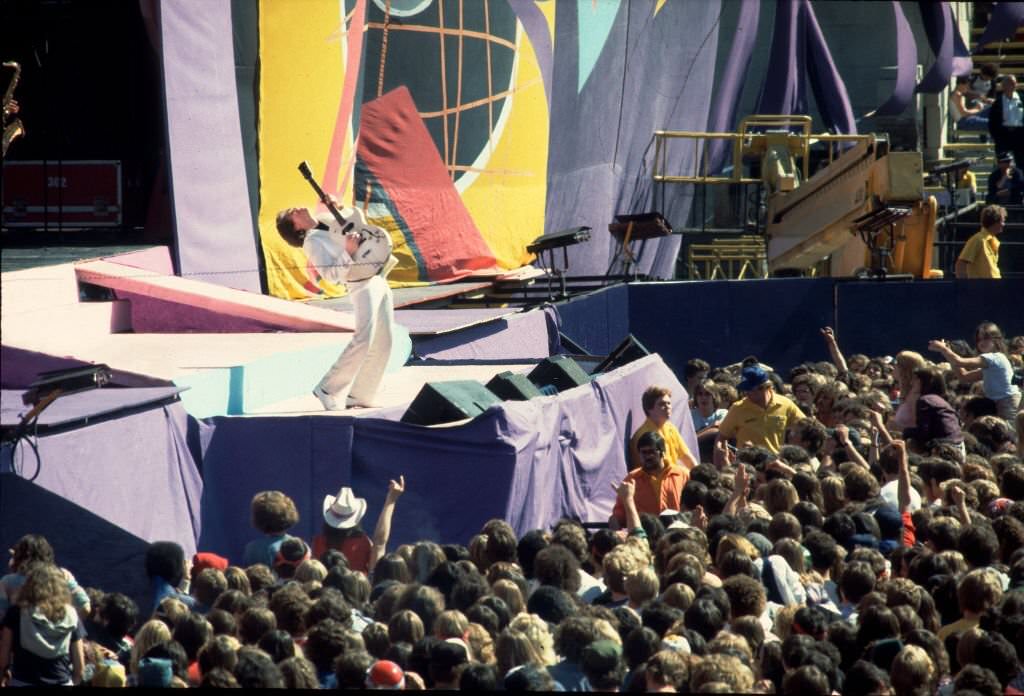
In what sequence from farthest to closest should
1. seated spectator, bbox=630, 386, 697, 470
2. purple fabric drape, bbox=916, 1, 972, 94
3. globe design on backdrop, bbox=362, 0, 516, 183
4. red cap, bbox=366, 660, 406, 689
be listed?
purple fabric drape, bbox=916, 1, 972, 94 < globe design on backdrop, bbox=362, 0, 516, 183 < seated spectator, bbox=630, 386, 697, 470 < red cap, bbox=366, 660, 406, 689

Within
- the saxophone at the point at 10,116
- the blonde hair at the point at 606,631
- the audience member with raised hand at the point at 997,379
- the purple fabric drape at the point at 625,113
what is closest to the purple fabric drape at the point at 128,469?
the blonde hair at the point at 606,631

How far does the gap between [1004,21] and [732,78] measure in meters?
4.62

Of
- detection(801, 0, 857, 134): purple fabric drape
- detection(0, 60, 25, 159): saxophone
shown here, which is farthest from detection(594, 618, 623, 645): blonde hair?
detection(801, 0, 857, 134): purple fabric drape

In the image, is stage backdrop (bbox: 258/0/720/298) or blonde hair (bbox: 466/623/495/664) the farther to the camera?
stage backdrop (bbox: 258/0/720/298)

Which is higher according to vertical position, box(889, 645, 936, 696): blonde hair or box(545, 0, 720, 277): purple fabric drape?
box(545, 0, 720, 277): purple fabric drape

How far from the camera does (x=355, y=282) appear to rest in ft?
33.5

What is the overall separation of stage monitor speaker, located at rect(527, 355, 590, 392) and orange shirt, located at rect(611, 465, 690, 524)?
1.71 meters

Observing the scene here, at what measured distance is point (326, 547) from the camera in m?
8.71

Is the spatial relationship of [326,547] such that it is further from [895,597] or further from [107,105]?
[107,105]

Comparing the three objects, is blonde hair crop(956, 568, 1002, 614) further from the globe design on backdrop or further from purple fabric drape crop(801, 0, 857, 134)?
purple fabric drape crop(801, 0, 857, 134)

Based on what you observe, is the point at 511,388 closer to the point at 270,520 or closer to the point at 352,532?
the point at 352,532

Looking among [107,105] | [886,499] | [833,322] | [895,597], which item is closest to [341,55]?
[107,105]

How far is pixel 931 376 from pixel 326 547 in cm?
468

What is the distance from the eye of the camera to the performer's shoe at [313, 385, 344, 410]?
10.1m
